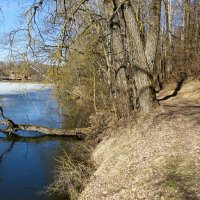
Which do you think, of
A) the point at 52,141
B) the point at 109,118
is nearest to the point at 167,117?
the point at 109,118

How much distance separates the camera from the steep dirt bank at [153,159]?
275 inches

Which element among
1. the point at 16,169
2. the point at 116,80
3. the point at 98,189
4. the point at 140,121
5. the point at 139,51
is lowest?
the point at 16,169

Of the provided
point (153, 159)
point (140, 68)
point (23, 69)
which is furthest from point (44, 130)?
point (153, 159)

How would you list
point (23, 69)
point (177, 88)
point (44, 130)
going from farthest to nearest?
point (177, 88)
point (44, 130)
point (23, 69)

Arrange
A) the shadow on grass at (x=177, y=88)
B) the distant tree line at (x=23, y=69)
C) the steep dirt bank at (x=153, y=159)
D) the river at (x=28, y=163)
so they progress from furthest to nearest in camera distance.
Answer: the shadow on grass at (x=177, y=88), the distant tree line at (x=23, y=69), the river at (x=28, y=163), the steep dirt bank at (x=153, y=159)

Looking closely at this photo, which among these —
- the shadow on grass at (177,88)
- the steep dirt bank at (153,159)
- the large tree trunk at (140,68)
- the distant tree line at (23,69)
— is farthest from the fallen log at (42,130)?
the large tree trunk at (140,68)

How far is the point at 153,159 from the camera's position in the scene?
8.53 m

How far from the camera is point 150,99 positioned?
1265 cm

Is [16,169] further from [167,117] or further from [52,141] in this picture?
[167,117]

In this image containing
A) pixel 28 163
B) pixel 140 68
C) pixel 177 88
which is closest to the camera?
pixel 140 68

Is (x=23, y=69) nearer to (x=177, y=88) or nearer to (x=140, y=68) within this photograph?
(x=140, y=68)

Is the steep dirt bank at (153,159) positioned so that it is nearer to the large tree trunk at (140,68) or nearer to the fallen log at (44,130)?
the large tree trunk at (140,68)

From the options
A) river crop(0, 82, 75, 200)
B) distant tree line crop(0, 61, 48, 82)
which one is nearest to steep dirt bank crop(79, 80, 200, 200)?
river crop(0, 82, 75, 200)

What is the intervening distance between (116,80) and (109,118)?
5.72ft
